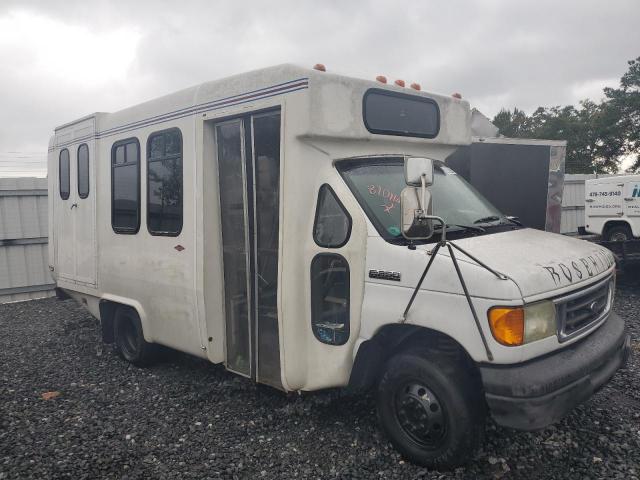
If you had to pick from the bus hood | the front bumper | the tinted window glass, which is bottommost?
the front bumper

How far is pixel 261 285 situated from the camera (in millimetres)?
4305

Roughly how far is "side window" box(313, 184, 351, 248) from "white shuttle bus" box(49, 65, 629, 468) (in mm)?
13

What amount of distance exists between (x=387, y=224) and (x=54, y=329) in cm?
627

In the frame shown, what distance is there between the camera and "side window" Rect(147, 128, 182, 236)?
16.2 ft

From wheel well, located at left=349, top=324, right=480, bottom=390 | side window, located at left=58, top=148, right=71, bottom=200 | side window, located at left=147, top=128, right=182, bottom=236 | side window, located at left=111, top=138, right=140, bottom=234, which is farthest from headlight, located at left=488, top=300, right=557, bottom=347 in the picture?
side window, located at left=58, top=148, right=71, bottom=200

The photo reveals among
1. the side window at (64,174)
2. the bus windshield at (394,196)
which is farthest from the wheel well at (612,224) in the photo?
the side window at (64,174)

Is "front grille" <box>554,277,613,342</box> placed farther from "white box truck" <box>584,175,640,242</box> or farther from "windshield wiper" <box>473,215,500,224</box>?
"white box truck" <box>584,175,640,242</box>

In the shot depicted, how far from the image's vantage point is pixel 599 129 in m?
35.4

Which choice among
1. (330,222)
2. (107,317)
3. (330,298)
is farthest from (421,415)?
(107,317)

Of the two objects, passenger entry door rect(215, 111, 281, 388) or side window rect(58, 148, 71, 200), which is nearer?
passenger entry door rect(215, 111, 281, 388)

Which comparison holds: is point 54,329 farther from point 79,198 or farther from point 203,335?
point 203,335

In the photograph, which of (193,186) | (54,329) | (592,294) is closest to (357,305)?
(592,294)

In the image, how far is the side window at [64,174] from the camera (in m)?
6.60

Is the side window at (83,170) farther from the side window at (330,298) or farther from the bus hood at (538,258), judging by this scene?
the bus hood at (538,258)
